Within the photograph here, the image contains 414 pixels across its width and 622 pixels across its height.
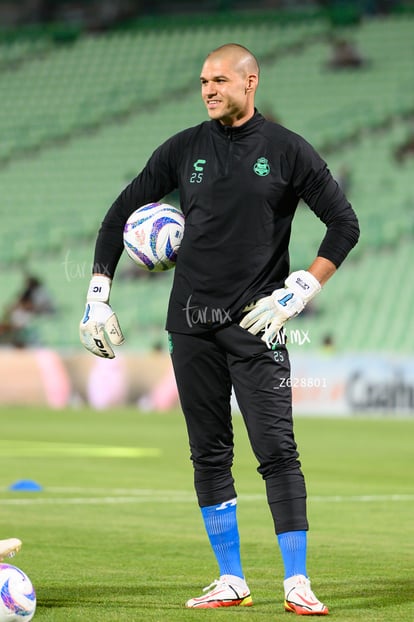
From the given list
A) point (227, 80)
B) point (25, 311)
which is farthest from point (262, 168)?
point (25, 311)

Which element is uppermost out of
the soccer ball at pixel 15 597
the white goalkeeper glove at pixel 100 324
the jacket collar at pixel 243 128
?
the jacket collar at pixel 243 128

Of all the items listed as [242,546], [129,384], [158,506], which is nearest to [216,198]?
[242,546]

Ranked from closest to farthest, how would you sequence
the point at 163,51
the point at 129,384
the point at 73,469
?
the point at 73,469
the point at 129,384
the point at 163,51

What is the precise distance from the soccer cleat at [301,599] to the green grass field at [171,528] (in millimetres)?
59

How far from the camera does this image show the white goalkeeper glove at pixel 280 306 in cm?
571

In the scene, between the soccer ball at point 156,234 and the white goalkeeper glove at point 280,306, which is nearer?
A: the white goalkeeper glove at point 280,306

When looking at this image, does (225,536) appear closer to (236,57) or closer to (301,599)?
(301,599)

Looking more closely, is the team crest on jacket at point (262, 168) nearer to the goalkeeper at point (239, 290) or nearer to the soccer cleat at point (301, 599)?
the goalkeeper at point (239, 290)

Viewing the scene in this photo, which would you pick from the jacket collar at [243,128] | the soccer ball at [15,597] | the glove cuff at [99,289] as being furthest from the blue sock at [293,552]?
the jacket collar at [243,128]

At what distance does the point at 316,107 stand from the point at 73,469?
19570 millimetres

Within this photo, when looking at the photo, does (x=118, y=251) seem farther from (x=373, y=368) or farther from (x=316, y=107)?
(x=316, y=107)

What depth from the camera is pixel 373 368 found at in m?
22.3

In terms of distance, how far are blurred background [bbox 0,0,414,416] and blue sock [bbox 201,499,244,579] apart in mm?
15994

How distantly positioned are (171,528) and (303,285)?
3654 mm
